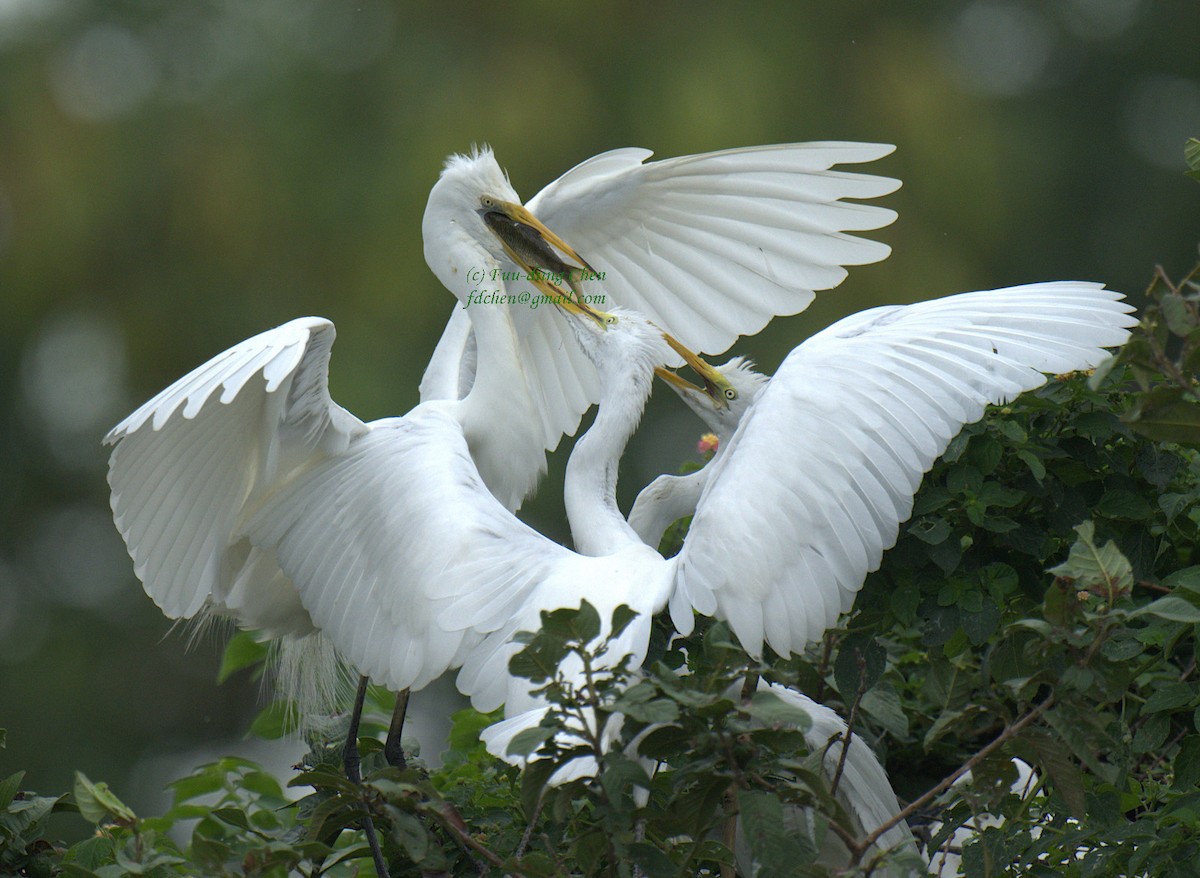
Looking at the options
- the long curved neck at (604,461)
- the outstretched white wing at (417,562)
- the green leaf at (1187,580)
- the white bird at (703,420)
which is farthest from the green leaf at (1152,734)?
the white bird at (703,420)

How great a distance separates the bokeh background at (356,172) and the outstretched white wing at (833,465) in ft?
13.0

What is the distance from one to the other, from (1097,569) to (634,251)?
7.60 feet

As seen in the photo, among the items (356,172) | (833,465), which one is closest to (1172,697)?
(833,465)

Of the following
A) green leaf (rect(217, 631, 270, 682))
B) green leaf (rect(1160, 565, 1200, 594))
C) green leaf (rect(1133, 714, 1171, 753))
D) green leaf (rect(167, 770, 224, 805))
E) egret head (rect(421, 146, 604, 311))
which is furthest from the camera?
egret head (rect(421, 146, 604, 311))

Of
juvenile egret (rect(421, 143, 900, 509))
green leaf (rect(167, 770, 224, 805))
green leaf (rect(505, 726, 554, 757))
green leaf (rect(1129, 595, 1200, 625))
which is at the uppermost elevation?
juvenile egret (rect(421, 143, 900, 509))

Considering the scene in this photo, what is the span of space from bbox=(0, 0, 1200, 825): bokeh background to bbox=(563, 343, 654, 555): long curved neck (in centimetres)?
356

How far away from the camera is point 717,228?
3.71 meters

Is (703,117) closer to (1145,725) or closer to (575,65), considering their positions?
(575,65)

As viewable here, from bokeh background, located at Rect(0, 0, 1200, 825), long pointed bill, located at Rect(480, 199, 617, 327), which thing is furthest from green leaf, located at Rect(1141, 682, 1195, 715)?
bokeh background, located at Rect(0, 0, 1200, 825)

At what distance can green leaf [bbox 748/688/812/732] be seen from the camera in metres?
1.67

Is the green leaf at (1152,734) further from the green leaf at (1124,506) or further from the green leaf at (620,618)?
the green leaf at (620,618)

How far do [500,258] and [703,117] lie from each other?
3573 mm

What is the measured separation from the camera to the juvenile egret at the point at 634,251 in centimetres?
344

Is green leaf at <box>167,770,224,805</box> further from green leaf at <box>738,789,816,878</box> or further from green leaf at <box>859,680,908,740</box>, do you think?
green leaf at <box>738,789,816,878</box>
